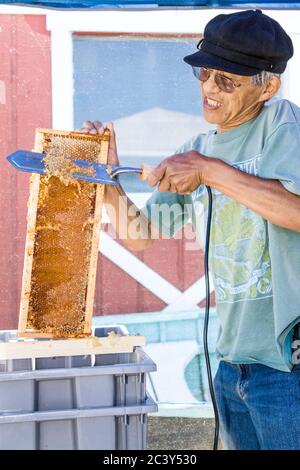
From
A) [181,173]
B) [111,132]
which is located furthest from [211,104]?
[111,132]

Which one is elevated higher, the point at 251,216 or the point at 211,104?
the point at 211,104

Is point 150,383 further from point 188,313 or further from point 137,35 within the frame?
point 137,35

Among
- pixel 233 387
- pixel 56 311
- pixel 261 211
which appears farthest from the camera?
pixel 56 311

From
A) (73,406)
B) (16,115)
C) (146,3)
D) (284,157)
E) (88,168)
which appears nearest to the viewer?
(284,157)

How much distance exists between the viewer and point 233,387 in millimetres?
2252

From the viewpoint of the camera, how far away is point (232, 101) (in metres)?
2.32

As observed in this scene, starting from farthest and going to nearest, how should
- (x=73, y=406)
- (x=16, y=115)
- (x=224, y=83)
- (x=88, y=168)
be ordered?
(x=16, y=115) → (x=88, y=168) → (x=224, y=83) → (x=73, y=406)

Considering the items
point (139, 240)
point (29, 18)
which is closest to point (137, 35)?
point (29, 18)

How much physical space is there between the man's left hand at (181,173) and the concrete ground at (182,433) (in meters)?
3.13

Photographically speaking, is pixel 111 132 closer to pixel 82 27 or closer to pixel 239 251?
pixel 239 251

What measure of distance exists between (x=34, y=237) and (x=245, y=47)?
95 centimetres

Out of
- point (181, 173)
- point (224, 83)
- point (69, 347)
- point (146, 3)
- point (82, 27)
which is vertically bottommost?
point (69, 347)

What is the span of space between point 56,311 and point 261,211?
863mm

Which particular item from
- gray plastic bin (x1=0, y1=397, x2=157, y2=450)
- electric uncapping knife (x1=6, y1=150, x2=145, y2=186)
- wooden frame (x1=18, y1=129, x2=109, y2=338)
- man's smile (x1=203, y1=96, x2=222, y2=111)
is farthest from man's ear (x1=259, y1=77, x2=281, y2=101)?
gray plastic bin (x1=0, y1=397, x2=157, y2=450)
